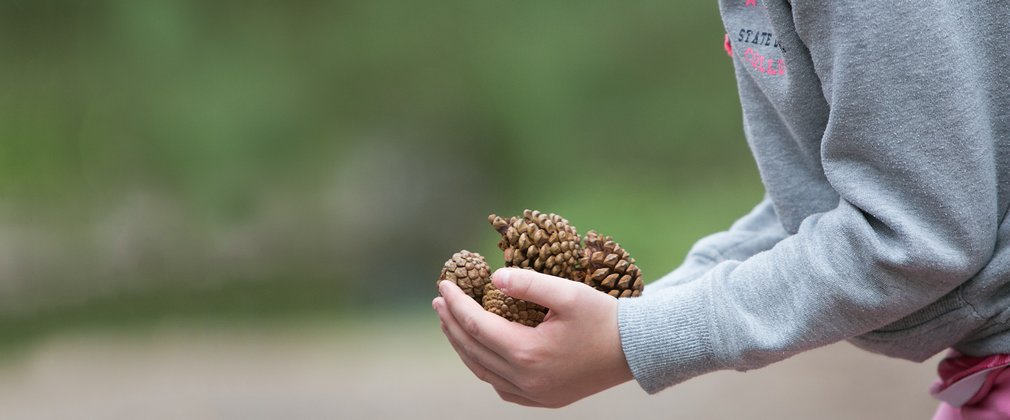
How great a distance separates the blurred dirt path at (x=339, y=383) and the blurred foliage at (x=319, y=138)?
0.33ft

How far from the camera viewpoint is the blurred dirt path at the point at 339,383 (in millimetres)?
1913

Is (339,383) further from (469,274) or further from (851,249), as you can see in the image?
(851,249)

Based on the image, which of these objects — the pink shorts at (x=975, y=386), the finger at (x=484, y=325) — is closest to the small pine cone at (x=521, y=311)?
the finger at (x=484, y=325)

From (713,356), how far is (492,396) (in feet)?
5.06

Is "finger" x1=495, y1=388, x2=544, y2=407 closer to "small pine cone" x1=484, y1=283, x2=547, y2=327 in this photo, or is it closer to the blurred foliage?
"small pine cone" x1=484, y1=283, x2=547, y2=327

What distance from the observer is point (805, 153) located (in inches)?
21.4

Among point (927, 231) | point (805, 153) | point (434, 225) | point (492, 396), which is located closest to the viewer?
point (927, 231)

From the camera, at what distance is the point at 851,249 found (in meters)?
0.45

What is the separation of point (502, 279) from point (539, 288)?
0.02 meters

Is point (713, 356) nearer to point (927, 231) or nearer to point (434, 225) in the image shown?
point (927, 231)

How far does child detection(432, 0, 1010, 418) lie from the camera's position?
0.43 meters

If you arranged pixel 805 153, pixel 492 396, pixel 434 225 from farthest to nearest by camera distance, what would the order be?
pixel 434 225, pixel 492 396, pixel 805 153

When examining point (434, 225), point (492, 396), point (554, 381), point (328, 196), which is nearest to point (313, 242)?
point (328, 196)

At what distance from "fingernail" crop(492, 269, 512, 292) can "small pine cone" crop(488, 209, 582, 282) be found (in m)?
0.05
